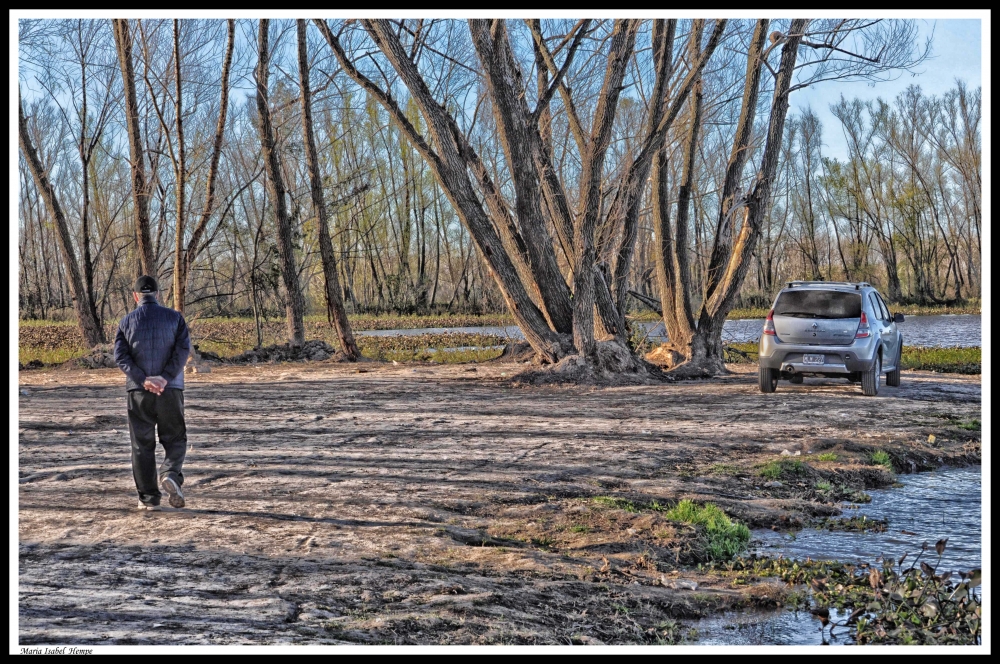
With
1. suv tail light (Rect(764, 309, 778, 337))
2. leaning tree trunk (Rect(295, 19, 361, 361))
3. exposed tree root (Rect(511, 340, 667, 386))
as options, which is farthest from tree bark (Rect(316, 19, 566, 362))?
leaning tree trunk (Rect(295, 19, 361, 361))

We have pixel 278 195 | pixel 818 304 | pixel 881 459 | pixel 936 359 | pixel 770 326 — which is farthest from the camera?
pixel 278 195

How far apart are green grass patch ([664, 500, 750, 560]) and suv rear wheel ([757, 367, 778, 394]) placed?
7.90 metres

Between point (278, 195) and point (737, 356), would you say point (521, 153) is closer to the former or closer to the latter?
point (278, 195)

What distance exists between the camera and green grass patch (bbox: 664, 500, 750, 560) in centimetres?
666

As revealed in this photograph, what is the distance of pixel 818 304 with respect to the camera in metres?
14.3

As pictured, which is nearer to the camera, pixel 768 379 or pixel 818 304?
pixel 818 304

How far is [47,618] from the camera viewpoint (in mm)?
4816

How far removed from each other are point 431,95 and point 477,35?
1534 mm

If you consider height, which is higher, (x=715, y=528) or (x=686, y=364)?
(x=686, y=364)

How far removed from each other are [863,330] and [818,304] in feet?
2.60

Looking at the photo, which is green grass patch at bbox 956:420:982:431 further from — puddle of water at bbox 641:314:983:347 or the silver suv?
puddle of water at bbox 641:314:983:347

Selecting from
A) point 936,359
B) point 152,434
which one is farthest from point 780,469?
point 936,359

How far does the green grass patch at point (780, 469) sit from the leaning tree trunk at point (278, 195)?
16570mm
